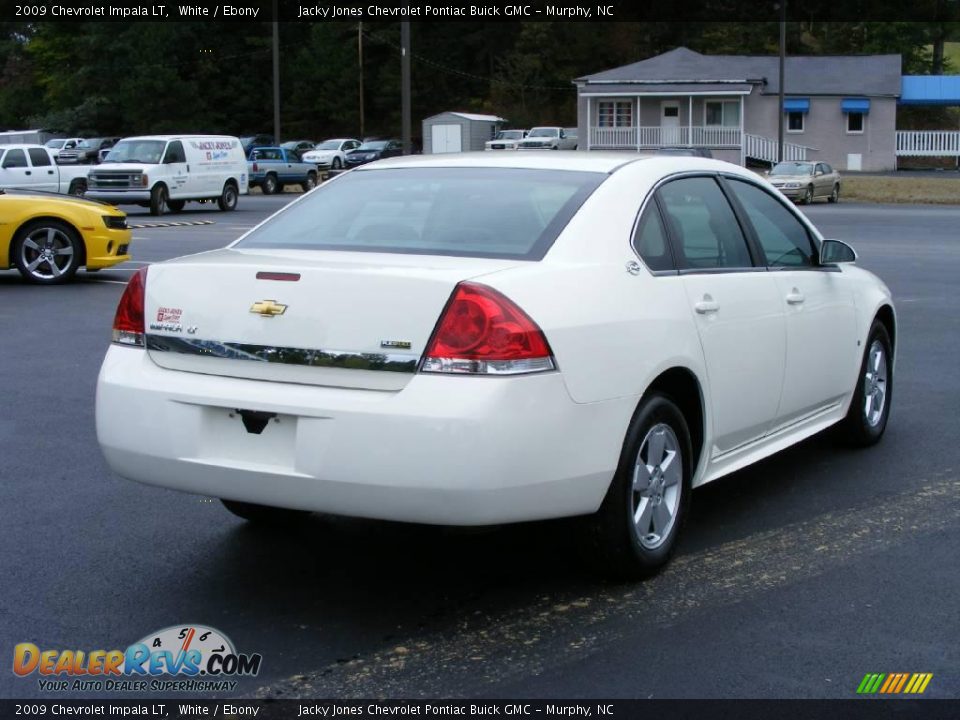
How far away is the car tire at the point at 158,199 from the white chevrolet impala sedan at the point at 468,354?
28.2 metres

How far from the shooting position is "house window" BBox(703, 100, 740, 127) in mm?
64312

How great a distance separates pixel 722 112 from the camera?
64.8 m

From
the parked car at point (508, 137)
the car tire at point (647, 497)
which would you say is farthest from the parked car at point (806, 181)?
the car tire at point (647, 497)

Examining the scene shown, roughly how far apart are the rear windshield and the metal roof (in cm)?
6665

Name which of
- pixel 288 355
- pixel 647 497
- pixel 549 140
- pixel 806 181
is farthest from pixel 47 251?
pixel 549 140

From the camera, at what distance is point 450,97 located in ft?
321

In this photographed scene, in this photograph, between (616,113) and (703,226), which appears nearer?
(703,226)

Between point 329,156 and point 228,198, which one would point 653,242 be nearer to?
point 228,198

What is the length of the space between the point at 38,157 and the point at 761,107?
41312 mm

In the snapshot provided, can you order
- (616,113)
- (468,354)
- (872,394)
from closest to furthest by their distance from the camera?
(468,354) < (872,394) < (616,113)

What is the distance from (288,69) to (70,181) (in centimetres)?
6039

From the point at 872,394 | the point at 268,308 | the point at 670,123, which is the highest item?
the point at 670,123

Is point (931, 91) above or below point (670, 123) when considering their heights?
above

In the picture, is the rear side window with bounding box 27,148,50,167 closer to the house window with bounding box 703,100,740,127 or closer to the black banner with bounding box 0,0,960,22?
the house window with bounding box 703,100,740,127
